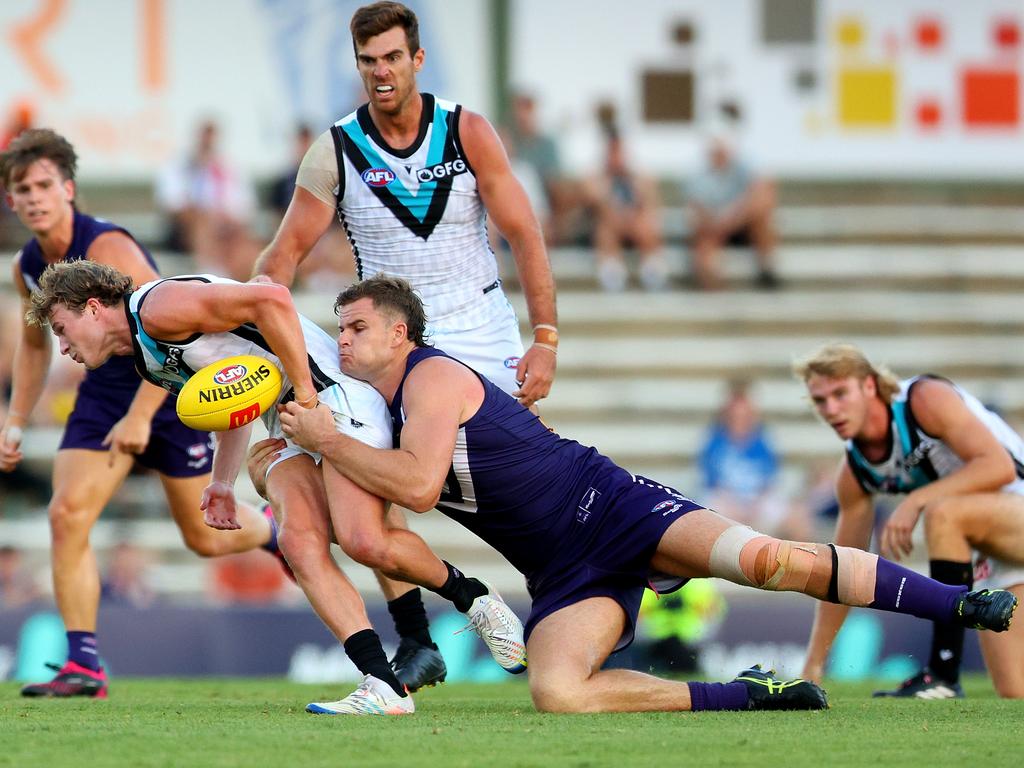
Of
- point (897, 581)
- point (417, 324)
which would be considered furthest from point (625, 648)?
point (417, 324)

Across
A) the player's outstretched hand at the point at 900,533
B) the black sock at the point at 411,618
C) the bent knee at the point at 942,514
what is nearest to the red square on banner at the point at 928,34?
the bent knee at the point at 942,514

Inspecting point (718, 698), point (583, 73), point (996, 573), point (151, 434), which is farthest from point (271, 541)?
point (583, 73)

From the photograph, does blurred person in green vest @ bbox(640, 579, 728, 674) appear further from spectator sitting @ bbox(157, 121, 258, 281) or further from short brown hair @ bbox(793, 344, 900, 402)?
spectator sitting @ bbox(157, 121, 258, 281)

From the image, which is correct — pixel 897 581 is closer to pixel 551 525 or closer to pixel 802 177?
pixel 551 525

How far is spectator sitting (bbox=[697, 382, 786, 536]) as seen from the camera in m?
12.4

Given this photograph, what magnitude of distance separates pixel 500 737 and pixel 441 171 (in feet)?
8.34

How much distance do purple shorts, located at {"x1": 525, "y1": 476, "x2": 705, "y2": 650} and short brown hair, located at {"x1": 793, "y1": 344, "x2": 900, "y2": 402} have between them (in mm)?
1351

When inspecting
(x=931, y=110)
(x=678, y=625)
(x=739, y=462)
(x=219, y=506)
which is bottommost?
(x=678, y=625)

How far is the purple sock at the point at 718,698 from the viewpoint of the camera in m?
5.89

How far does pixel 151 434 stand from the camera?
292 inches

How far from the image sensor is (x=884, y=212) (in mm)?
16109

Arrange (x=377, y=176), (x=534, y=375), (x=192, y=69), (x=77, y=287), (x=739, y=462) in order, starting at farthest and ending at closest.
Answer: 1. (x=192, y=69)
2. (x=739, y=462)
3. (x=377, y=176)
4. (x=534, y=375)
5. (x=77, y=287)

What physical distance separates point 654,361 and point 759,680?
8.85 meters

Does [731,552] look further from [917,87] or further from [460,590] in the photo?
[917,87]
